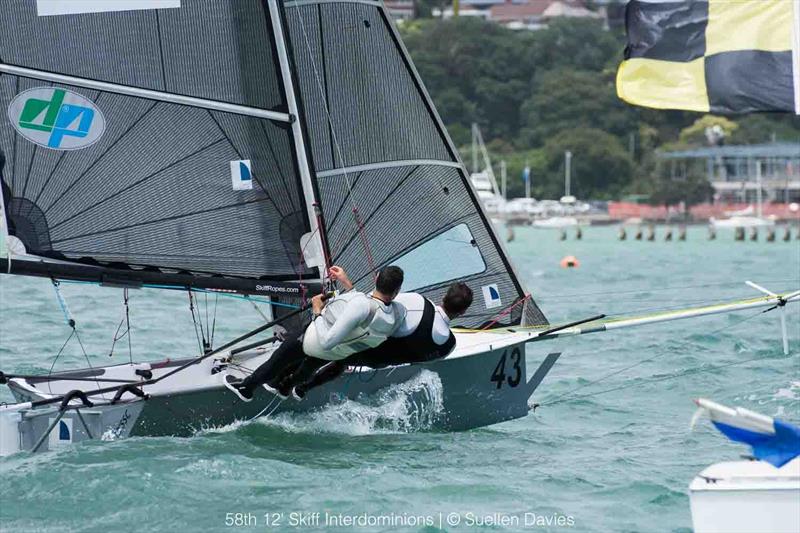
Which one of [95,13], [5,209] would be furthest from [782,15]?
[5,209]

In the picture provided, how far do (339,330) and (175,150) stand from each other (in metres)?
1.82

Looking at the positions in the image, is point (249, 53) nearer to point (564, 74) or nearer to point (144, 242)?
point (144, 242)

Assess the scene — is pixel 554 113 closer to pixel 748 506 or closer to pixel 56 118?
pixel 56 118

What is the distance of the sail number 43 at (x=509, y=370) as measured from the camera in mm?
8859

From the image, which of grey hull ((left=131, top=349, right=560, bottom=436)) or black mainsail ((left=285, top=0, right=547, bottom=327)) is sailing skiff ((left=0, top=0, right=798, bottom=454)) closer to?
grey hull ((left=131, top=349, right=560, bottom=436))

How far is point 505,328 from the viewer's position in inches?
371

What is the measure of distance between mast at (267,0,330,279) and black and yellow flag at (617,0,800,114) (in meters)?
1.91

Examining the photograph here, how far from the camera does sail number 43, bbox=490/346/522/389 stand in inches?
349

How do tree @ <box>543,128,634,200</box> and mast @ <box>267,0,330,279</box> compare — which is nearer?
mast @ <box>267,0,330,279</box>

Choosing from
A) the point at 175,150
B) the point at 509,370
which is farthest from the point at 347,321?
the point at 175,150

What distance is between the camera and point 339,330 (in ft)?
25.4

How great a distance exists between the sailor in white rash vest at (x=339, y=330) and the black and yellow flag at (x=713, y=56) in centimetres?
167

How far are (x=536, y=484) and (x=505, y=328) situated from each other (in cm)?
183

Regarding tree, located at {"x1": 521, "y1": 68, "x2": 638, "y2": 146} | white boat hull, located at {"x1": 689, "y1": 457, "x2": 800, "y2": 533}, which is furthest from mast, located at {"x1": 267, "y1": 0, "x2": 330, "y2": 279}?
tree, located at {"x1": 521, "y1": 68, "x2": 638, "y2": 146}
